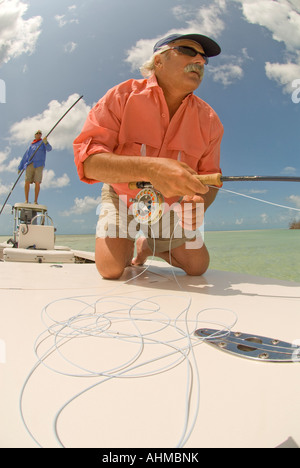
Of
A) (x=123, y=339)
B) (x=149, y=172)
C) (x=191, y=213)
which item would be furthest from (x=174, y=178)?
(x=123, y=339)

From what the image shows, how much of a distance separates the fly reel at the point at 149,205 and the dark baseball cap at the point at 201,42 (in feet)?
2.21

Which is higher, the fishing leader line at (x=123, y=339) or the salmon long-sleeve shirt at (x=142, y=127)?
the salmon long-sleeve shirt at (x=142, y=127)

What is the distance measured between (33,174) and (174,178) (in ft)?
13.0

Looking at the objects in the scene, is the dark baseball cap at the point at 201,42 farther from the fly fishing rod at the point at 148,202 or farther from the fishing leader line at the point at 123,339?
the fishing leader line at the point at 123,339

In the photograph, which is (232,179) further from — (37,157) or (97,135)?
(37,157)

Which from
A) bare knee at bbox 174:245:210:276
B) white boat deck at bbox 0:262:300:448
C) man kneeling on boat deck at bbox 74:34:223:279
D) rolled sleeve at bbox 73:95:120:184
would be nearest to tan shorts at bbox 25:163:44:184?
man kneeling on boat deck at bbox 74:34:223:279

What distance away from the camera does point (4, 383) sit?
1.32ft

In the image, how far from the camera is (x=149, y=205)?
1.15 metres

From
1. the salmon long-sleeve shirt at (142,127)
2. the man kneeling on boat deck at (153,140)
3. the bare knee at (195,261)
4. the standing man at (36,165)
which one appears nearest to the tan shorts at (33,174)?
the standing man at (36,165)

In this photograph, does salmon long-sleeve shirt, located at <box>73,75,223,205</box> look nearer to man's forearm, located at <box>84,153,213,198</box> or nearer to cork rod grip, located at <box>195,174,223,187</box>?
man's forearm, located at <box>84,153,213,198</box>

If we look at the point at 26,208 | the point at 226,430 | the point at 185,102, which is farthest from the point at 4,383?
the point at 26,208

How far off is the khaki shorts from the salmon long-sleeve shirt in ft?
0.31

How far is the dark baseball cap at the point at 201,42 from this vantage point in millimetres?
1185
